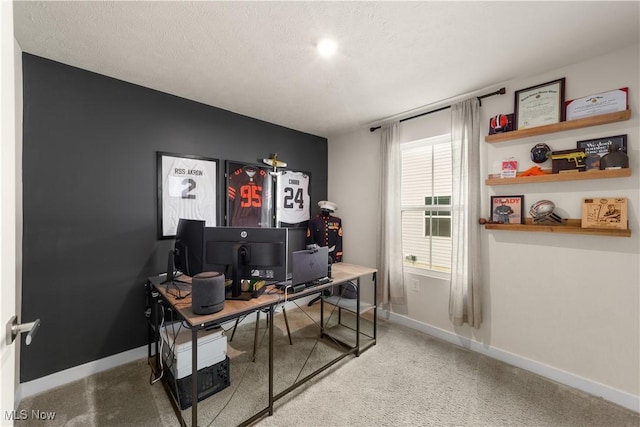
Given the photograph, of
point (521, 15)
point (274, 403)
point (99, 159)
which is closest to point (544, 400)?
point (274, 403)

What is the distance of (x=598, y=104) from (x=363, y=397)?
2.86 metres

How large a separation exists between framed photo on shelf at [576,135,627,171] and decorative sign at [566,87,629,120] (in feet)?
0.65

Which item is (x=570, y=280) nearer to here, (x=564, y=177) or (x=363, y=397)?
(x=564, y=177)

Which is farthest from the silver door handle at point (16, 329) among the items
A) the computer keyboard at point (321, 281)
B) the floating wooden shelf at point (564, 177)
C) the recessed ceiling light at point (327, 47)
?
the floating wooden shelf at point (564, 177)

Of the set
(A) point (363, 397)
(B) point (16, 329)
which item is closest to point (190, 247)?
(B) point (16, 329)

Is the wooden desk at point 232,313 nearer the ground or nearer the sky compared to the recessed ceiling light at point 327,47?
Result: nearer the ground

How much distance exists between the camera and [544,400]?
1.90 meters

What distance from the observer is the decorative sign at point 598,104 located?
1834mm

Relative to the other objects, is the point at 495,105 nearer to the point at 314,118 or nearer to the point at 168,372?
the point at 314,118

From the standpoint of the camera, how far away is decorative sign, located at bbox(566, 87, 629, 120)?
1.83 meters

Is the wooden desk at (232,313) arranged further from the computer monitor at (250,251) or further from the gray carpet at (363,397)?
the computer monitor at (250,251)

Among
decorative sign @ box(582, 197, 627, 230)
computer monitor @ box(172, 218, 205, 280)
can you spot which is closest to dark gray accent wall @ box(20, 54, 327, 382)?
computer monitor @ box(172, 218, 205, 280)

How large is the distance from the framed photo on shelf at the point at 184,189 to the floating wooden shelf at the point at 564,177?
2860 millimetres

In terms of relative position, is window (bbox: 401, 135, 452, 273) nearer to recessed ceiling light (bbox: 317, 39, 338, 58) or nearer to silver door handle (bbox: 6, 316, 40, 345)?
recessed ceiling light (bbox: 317, 39, 338, 58)
